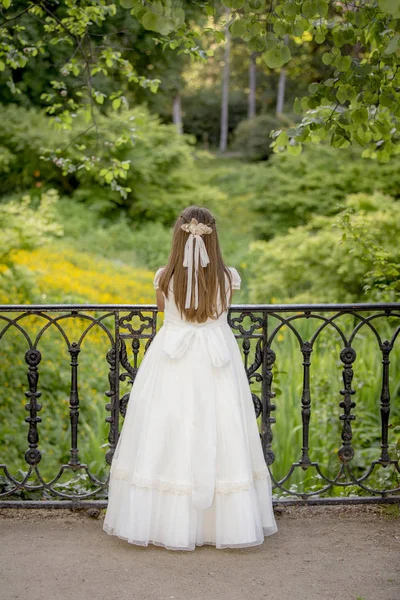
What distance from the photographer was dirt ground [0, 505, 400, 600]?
3.06 metres

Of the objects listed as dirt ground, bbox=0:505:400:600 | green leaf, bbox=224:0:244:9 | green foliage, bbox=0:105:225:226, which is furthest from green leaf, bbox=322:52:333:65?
green foliage, bbox=0:105:225:226

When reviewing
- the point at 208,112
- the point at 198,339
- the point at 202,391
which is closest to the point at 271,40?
the point at 198,339

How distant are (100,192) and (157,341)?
14977mm

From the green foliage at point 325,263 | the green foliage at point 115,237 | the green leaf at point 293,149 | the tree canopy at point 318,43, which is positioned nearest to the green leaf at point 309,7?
the tree canopy at point 318,43

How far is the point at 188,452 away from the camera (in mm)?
3402

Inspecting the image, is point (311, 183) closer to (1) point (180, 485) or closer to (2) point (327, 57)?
(2) point (327, 57)

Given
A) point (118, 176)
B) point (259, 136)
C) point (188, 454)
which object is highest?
point (259, 136)

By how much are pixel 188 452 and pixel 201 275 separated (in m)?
0.87

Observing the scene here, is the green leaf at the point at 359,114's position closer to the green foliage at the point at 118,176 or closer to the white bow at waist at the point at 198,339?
the white bow at waist at the point at 198,339

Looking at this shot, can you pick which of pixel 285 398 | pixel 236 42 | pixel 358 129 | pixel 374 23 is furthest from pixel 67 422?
pixel 236 42

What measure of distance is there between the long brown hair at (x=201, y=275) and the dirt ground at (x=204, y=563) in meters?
1.18

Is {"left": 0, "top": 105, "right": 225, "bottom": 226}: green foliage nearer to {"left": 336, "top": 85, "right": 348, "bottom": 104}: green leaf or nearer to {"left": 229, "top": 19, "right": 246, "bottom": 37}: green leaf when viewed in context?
{"left": 336, "top": 85, "right": 348, "bottom": 104}: green leaf

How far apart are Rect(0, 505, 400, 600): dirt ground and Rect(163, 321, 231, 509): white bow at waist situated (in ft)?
1.11

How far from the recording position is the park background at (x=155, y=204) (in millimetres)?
5227
